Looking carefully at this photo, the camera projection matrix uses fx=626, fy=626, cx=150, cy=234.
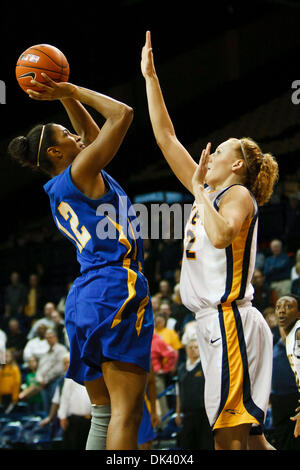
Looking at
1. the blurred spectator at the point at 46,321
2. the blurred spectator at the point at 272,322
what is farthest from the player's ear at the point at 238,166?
the blurred spectator at the point at 46,321

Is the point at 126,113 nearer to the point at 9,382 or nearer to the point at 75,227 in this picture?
the point at 75,227

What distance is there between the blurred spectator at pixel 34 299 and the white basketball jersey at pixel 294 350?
28.2 ft

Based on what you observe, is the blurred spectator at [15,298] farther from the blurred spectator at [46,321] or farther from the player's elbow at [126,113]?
the player's elbow at [126,113]

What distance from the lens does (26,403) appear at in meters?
9.34

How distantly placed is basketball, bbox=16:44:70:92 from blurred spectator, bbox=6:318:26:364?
25.7ft

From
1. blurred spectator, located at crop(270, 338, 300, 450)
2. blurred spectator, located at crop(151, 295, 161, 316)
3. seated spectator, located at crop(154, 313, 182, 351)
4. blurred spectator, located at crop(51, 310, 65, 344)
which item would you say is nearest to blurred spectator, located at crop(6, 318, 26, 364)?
blurred spectator, located at crop(51, 310, 65, 344)

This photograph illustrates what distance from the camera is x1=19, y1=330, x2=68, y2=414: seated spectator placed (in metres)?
9.09

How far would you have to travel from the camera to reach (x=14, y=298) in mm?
12781

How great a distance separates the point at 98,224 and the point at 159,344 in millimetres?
4951

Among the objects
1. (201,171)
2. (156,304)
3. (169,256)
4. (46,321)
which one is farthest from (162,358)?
(201,171)

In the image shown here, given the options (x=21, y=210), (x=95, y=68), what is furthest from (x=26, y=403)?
(x=95, y=68)

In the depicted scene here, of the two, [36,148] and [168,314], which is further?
[168,314]

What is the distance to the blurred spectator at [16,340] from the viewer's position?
10820 millimetres

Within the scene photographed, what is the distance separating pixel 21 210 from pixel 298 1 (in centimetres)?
869
